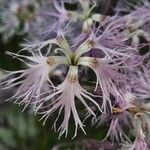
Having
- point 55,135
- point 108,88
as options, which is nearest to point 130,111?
point 108,88

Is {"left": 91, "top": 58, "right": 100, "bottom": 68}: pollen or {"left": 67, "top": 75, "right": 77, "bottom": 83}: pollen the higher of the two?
{"left": 91, "top": 58, "right": 100, "bottom": 68}: pollen

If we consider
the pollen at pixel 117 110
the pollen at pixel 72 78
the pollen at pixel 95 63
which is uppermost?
the pollen at pixel 95 63

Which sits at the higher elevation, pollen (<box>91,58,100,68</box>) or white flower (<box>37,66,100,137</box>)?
pollen (<box>91,58,100,68</box>)

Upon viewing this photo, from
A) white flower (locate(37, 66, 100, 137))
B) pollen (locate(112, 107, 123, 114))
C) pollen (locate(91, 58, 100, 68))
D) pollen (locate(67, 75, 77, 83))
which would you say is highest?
pollen (locate(91, 58, 100, 68))

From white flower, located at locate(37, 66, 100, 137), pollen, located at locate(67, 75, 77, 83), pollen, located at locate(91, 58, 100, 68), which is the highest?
pollen, located at locate(91, 58, 100, 68)

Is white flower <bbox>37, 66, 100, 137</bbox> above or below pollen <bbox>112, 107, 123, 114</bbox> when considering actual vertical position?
above

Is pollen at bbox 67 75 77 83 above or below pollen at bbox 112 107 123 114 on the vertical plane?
above

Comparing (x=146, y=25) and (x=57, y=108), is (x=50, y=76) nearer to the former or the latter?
(x=57, y=108)

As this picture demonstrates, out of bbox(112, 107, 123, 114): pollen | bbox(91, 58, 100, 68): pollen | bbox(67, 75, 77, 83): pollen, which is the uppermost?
bbox(91, 58, 100, 68): pollen
